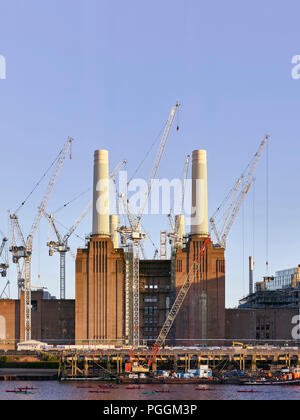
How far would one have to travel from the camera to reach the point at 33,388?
161 m

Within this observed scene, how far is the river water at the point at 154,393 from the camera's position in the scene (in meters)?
144

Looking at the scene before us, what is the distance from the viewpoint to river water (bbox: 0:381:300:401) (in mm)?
143875

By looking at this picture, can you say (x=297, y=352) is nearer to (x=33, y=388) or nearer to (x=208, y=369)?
(x=208, y=369)

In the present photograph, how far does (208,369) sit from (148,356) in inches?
560

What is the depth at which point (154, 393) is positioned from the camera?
14962cm
